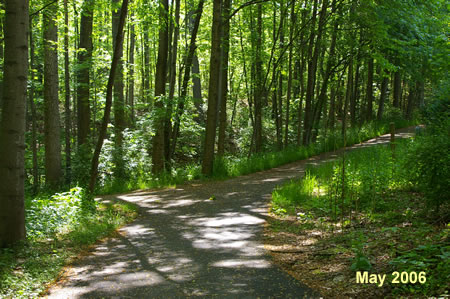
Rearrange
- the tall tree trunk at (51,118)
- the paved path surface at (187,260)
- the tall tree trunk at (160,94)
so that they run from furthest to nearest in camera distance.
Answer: the tall tree trunk at (160,94) → the tall tree trunk at (51,118) → the paved path surface at (187,260)

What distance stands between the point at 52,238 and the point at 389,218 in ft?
18.5

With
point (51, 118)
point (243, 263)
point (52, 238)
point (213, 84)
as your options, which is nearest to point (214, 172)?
point (213, 84)

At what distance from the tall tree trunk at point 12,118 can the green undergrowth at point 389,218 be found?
442 cm

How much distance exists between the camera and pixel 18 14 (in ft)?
18.5

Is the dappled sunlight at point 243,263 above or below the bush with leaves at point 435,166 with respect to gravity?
below

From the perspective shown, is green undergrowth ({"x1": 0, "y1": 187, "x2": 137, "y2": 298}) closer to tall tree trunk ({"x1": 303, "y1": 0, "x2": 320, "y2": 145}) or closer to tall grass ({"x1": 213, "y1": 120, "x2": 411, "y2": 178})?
tall grass ({"x1": 213, "y1": 120, "x2": 411, "y2": 178})

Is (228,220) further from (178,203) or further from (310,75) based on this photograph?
(310,75)

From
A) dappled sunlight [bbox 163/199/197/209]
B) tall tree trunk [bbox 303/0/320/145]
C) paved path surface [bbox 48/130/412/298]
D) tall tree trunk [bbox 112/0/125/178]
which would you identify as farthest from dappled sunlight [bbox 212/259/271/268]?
tall tree trunk [bbox 303/0/320/145]

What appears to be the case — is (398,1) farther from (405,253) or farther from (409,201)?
(405,253)

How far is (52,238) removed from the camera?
21.4 ft

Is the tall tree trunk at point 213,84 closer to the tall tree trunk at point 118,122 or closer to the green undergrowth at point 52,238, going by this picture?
the tall tree trunk at point 118,122

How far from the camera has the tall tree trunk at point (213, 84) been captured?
12836mm

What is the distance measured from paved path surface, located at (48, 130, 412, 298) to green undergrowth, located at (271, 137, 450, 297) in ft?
2.68

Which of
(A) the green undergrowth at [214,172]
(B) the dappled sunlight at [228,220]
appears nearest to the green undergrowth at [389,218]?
(B) the dappled sunlight at [228,220]
